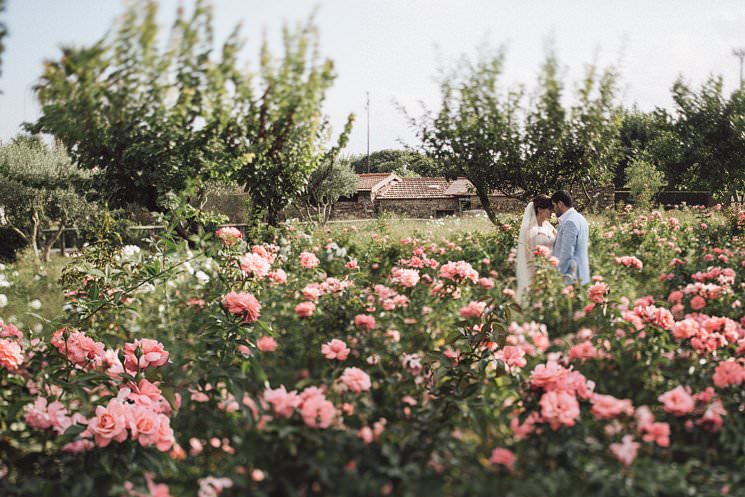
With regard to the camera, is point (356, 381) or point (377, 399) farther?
point (377, 399)

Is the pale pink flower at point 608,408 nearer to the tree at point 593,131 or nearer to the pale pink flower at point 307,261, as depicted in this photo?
the pale pink flower at point 307,261

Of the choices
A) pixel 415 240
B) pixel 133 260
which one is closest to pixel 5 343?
pixel 133 260

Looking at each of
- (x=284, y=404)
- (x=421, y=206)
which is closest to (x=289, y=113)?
(x=284, y=404)

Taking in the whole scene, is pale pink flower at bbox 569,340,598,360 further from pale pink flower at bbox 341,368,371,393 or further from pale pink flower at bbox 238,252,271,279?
pale pink flower at bbox 238,252,271,279

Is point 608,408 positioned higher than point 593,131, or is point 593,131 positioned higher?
point 593,131

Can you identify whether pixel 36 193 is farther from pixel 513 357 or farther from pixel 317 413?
pixel 317 413

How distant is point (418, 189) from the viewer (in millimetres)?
28812

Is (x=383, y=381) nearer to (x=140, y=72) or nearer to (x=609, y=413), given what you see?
(x=609, y=413)

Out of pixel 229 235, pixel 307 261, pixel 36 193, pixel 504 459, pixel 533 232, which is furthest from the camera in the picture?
pixel 36 193

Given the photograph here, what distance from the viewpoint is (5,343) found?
1962 millimetres

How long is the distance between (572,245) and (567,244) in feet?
0.13

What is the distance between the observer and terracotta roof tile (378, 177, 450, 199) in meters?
27.8

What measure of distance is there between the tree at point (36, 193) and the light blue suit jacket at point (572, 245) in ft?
38.4

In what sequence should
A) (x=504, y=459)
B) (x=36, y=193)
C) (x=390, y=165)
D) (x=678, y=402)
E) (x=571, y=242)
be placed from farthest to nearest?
(x=390, y=165), (x=36, y=193), (x=571, y=242), (x=678, y=402), (x=504, y=459)
